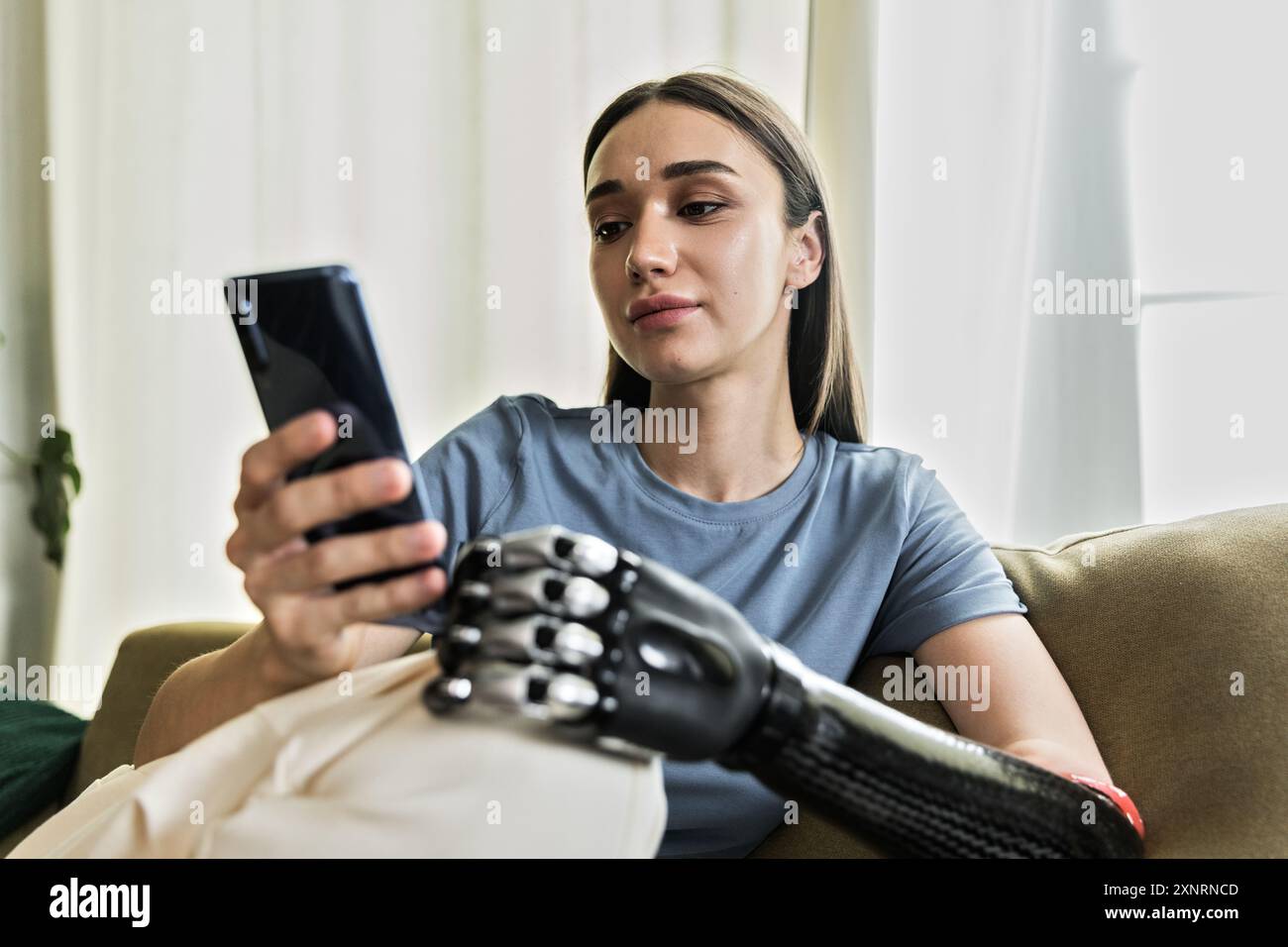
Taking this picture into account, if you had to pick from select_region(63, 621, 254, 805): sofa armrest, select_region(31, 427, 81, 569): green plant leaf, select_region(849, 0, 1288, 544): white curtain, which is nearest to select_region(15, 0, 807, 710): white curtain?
select_region(31, 427, 81, 569): green plant leaf

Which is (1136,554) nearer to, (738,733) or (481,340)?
(738,733)

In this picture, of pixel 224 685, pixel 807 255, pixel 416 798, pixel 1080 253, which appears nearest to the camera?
pixel 416 798

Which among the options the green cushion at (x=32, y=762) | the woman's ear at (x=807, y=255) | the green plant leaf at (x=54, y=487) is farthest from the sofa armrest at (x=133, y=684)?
the green plant leaf at (x=54, y=487)

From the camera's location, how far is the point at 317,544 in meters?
0.73

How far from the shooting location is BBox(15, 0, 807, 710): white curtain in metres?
2.26

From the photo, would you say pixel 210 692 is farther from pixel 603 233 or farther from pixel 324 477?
pixel 603 233

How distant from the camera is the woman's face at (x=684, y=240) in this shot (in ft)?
3.64

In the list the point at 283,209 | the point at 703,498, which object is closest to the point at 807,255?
the point at 703,498

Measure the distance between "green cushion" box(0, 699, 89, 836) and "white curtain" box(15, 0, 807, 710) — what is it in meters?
0.98

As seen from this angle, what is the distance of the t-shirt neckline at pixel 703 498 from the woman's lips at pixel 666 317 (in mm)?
142

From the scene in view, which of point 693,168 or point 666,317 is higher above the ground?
point 693,168

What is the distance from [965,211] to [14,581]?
90.0 inches

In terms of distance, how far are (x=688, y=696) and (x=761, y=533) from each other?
515 mm

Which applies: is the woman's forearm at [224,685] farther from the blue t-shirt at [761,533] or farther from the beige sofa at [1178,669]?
the beige sofa at [1178,669]
